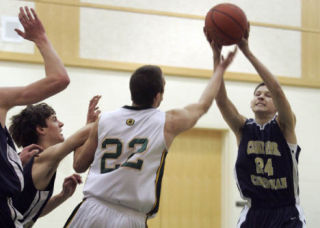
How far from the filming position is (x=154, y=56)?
8.82 m

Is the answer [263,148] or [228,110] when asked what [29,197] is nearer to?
[228,110]

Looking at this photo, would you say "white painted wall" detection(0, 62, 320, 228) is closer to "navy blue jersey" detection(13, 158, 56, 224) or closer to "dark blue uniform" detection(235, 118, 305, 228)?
"dark blue uniform" detection(235, 118, 305, 228)

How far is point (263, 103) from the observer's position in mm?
5090

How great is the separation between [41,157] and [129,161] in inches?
29.4

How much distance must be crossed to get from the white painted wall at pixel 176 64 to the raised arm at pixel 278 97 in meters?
4.02

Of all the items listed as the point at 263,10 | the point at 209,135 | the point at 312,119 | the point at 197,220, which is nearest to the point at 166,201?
the point at 197,220

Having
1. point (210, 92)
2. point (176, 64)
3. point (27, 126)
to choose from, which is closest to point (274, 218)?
point (210, 92)

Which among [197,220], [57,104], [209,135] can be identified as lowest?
[197,220]

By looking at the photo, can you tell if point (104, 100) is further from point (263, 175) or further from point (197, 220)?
point (263, 175)

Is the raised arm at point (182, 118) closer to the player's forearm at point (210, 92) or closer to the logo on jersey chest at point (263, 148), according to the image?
the player's forearm at point (210, 92)

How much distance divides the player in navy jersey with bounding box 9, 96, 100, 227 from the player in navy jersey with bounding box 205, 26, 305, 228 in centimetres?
146

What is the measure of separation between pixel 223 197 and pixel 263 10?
131 inches

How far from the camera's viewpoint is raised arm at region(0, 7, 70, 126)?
122 inches

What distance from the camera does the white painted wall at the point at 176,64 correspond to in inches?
325
